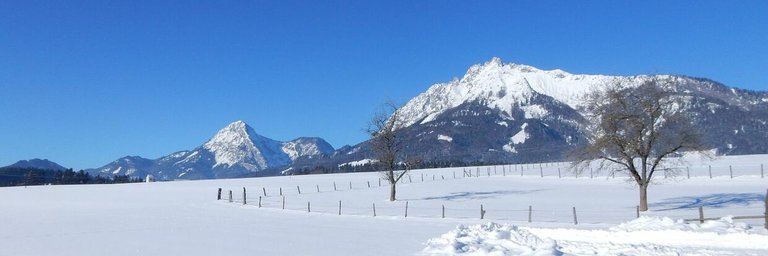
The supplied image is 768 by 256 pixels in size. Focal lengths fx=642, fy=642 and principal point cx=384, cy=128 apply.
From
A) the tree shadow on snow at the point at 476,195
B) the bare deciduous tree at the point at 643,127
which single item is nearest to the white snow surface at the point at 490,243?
the bare deciduous tree at the point at 643,127

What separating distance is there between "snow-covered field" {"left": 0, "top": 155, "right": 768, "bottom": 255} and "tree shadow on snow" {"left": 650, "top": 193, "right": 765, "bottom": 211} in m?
0.08

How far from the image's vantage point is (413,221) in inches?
1572

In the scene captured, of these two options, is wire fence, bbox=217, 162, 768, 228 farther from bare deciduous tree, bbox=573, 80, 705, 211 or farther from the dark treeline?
the dark treeline

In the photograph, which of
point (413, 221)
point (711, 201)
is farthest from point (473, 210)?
point (711, 201)

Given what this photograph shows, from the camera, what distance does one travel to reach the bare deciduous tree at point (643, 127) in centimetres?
4263

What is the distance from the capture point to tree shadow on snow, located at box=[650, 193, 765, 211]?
46.1m

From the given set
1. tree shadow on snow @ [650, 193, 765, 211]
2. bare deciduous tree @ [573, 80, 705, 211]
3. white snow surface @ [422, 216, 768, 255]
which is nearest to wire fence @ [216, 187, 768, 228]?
tree shadow on snow @ [650, 193, 765, 211]

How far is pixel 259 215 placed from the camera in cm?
4678

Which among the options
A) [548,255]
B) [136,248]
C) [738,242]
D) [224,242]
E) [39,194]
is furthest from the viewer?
[39,194]

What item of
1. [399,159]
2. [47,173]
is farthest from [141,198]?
[47,173]

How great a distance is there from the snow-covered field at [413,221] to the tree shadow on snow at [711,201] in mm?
79

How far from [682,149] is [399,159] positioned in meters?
26.9

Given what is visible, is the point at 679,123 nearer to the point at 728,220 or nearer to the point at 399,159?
the point at 728,220

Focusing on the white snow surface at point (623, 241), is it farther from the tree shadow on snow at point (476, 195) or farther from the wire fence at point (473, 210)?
the tree shadow on snow at point (476, 195)
